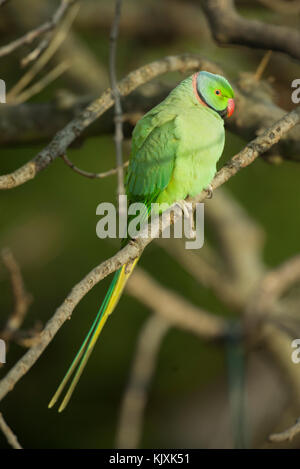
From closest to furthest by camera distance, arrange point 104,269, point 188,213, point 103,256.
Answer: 1. point 104,269
2. point 188,213
3. point 103,256

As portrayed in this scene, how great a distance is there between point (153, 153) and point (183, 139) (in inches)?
4.3

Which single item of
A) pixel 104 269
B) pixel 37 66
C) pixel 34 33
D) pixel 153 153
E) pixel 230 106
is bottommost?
pixel 104 269

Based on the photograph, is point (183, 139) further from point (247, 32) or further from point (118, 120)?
point (247, 32)

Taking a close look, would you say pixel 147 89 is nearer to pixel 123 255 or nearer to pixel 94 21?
pixel 123 255

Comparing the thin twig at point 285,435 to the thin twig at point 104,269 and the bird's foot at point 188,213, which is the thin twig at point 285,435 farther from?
the bird's foot at point 188,213

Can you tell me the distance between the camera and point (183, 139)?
6.35 ft

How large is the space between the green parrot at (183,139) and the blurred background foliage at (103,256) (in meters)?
1.51

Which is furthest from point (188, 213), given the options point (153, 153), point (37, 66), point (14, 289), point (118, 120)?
point (37, 66)

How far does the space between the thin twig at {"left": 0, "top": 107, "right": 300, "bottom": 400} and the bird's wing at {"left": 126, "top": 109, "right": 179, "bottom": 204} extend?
0.13 m

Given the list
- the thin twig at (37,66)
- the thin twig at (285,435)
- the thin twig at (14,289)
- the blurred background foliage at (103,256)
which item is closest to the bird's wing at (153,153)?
the thin twig at (14,289)

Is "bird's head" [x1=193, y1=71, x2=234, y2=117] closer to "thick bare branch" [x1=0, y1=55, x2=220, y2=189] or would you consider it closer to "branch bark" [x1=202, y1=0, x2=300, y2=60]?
"thick bare branch" [x1=0, y1=55, x2=220, y2=189]

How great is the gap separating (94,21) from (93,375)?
223 cm

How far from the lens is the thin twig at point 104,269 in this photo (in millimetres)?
1064

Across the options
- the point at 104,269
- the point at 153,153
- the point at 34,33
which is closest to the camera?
the point at 104,269
